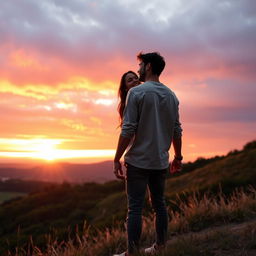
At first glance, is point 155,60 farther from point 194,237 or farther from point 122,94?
point 194,237

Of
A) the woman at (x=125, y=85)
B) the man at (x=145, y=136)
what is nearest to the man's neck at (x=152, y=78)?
the man at (x=145, y=136)

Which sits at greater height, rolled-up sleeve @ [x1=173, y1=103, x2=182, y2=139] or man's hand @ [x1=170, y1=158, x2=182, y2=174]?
rolled-up sleeve @ [x1=173, y1=103, x2=182, y2=139]

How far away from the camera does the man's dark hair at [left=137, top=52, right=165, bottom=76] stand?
4.20 metres

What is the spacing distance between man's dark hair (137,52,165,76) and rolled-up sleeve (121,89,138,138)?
40 centimetres

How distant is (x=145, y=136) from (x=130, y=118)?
26 centimetres

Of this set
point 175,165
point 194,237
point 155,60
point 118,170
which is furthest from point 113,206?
point 155,60

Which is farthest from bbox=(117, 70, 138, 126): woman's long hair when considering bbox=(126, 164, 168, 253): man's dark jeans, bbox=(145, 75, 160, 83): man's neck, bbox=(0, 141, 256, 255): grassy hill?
bbox=(0, 141, 256, 255): grassy hill

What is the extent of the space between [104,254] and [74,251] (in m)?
0.43

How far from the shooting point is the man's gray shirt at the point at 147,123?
407 centimetres

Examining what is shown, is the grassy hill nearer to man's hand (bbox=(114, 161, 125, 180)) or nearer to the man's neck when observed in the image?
man's hand (bbox=(114, 161, 125, 180))

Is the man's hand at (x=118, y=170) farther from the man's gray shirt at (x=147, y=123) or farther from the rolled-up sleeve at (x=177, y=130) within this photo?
the rolled-up sleeve at (x=177, y=130)

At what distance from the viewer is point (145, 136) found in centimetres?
415

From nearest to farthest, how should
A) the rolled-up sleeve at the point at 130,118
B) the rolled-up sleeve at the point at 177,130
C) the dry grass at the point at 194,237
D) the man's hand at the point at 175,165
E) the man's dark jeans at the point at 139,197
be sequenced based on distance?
the rolled-up sleeve at the point at 130,118, the man's dark jeans at the point at 139,197, the dry grass at the point at 194,237, the rolled-up sleeve at the point at 177,130, the man's hand at the point at 175,165

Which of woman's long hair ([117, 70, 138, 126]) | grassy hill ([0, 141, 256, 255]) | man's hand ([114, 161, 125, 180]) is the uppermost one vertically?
woman's long hair ([117, 70, 138, 126])
